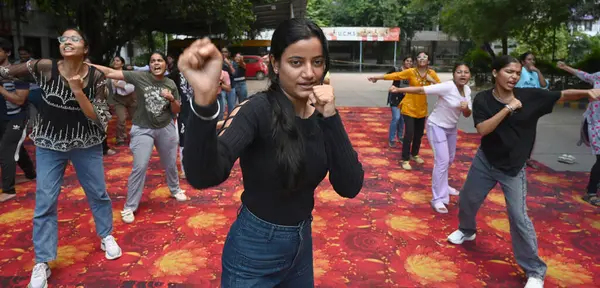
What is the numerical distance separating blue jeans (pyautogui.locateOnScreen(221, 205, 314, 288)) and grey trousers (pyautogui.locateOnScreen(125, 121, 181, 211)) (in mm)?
3148

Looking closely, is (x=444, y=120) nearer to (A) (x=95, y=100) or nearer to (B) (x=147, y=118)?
(B) (x=147, y=118)

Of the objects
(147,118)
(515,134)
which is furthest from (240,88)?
(515,134)

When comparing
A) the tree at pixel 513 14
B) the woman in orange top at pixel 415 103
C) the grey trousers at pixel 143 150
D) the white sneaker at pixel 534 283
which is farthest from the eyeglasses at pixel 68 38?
the tree at pixel 513 14

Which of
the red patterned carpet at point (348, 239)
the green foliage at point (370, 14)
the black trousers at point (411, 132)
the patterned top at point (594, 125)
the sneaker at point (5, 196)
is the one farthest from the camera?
the green foliage at point (370, 14)

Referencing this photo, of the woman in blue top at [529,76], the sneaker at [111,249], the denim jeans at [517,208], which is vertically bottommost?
the sneaker at [111,249]

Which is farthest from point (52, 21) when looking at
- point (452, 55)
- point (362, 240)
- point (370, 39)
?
point (452, 55)

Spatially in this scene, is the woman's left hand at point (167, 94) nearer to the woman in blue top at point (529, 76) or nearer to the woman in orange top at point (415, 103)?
the woman in orange top at point (415, 103)

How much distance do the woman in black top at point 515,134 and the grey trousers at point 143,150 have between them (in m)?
3.15

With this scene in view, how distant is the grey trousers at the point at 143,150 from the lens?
4641 millimetres

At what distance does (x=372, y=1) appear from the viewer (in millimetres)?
37031

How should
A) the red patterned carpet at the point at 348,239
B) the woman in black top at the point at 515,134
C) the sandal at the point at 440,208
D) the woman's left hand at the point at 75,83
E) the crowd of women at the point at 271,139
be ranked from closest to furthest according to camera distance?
the crowd of women at the point at 271,139
the woman's left hand at the point at 75,83
the woman in black top at the point at 515,134
the red patterned carpet at the point at 348,239
the sandal at the point at 440,208

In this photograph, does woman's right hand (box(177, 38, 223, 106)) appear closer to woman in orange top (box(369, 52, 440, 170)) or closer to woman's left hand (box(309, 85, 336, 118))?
woman's left hand (box(309, 85, 336, 118))

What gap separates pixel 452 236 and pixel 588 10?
36.3 feet

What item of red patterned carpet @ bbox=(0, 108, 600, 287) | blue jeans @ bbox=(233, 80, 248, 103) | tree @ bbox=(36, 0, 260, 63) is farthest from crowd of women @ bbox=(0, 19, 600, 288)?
tree @ bbox=(36, 0, 260, 63)
